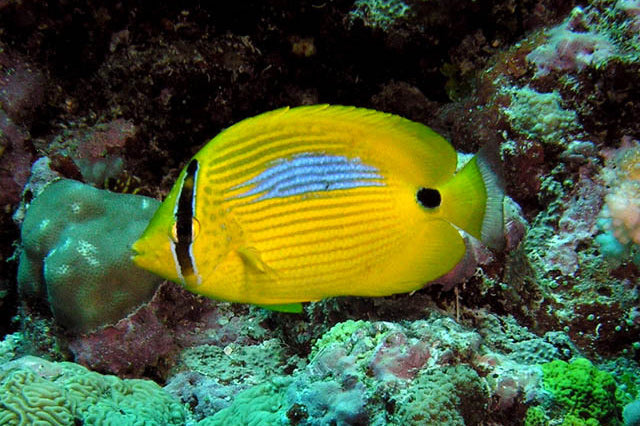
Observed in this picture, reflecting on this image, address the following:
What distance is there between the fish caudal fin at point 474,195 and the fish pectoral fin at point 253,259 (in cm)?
72

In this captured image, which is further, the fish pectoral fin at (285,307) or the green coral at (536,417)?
the green coral at (536,417)

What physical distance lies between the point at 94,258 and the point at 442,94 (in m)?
3.57

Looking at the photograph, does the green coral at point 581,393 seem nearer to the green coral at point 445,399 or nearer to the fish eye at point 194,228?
the green coral at point 445,399

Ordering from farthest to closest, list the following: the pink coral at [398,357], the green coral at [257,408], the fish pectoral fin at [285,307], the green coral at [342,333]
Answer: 1. the green coral at [257,408]
2. the green coral at [342,333]
3. the pink coral at [398,357]
4. the fish pectoral fin at [285,307]

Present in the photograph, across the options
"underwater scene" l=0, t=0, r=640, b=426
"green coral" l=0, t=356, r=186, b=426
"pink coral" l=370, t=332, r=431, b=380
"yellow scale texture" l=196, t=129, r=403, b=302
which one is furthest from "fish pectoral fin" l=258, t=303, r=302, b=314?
"green coral" l=0, t=356, r=186, b=426

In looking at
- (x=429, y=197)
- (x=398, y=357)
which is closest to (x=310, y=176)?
(x=429, y=197)

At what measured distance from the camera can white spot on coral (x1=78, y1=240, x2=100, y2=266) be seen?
139 inches

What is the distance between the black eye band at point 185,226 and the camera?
1.74 metres

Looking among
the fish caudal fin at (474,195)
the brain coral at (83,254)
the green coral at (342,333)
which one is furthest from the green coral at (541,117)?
the brain coral at (83,254)

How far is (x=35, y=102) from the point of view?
4.39 m

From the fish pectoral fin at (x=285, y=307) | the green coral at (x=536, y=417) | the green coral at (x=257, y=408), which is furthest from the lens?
the green coral at (x=257, y=408)

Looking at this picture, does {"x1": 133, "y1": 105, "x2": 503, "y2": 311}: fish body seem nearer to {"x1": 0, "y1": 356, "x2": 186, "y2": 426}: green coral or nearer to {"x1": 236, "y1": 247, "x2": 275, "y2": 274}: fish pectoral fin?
{"x1": 236, "y1": 247, "x2": 275, "y2": 274}: fish pectoral fin

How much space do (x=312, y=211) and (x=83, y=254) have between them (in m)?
2.54

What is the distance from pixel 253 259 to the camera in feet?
5.65
